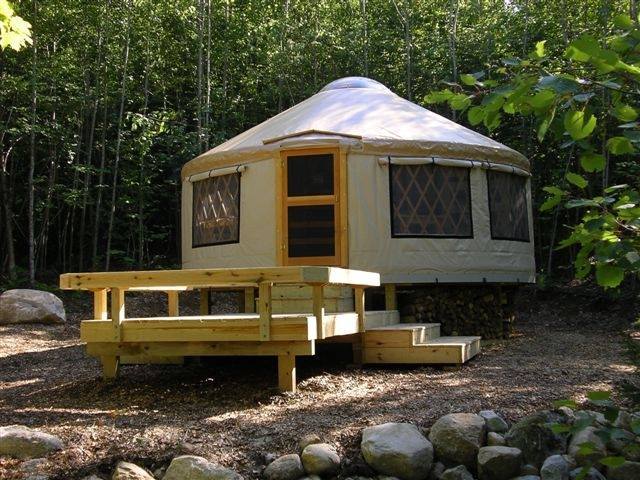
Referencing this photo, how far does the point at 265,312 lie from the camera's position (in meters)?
3.81

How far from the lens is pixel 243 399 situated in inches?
154

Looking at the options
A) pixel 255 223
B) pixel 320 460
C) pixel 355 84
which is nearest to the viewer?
pixel 320 460

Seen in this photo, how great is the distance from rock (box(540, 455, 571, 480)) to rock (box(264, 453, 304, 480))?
1015 millimetres

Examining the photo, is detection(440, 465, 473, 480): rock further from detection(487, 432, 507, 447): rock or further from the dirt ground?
the dirt ground

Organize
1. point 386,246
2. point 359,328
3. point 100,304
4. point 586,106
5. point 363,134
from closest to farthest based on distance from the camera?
point 586,106 → point 100,304 → point 359,328 → point 386,246 → point 363,134

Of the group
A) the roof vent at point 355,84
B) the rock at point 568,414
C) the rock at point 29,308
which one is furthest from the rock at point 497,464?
the rock at point 29,308

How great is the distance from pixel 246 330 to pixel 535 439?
164cm

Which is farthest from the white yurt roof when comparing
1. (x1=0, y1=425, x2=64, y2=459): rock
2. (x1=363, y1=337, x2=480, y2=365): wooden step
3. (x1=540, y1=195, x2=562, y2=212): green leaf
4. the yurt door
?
(x1=540, y1=195, x2=562, y2=212): green leaf

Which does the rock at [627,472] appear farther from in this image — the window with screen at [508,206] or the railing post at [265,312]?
the window with screen at [508,206]

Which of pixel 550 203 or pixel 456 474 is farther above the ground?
pixel 550 203

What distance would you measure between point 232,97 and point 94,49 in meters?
2.71

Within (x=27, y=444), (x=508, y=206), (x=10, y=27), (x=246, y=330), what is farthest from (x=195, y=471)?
(x=508, y=206)

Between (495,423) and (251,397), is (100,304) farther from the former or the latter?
(495,423)

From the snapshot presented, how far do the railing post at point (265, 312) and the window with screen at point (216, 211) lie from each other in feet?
8.79
